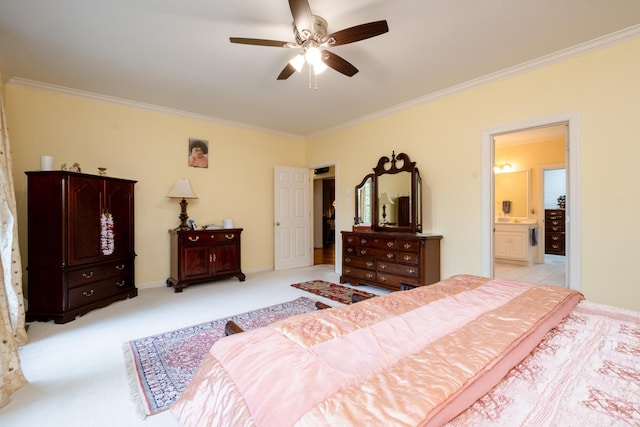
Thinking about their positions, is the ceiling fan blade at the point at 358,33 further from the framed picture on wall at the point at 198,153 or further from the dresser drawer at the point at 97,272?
the dresser drawer at the point at 97,272

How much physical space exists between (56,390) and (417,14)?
369 cm

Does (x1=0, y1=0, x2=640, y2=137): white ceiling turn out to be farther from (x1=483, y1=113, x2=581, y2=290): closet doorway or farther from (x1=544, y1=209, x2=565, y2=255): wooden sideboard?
(x1=544, y1=209, x2=565, y2=255): wooden sideboard

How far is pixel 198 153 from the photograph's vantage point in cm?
470

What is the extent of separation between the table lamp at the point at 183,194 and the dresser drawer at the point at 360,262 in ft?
8.15

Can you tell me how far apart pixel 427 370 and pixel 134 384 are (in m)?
1.99

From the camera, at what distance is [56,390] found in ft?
6.04

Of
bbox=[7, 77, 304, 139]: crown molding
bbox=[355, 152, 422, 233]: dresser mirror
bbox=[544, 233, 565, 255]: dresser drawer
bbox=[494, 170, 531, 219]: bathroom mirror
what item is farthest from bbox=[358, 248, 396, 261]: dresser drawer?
bbox=[544, 233, 565, 255]: dresser drawer

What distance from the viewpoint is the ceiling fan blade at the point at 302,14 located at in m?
1.84

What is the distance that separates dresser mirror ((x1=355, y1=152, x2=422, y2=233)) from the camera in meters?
3.99

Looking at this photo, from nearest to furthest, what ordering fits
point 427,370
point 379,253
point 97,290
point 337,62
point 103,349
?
point 427,370
point 103,349
point 337,62
point 97,290
point 379,253

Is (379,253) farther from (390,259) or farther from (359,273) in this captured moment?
(359,273)

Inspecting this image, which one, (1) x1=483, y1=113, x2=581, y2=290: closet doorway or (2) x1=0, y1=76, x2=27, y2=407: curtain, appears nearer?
(2) x1=0, y1=76, x2=27, y2=407: curtain

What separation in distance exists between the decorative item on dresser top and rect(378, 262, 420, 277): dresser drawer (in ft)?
11.3

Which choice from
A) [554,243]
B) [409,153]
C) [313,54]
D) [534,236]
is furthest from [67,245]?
[554,243]
